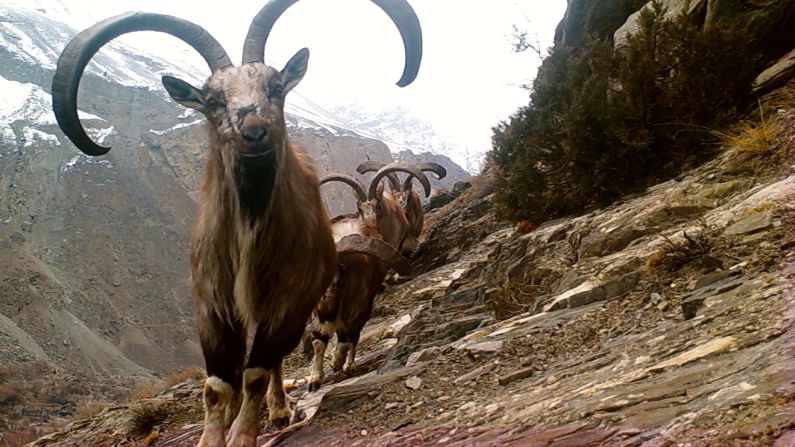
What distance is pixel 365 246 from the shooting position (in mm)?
6258

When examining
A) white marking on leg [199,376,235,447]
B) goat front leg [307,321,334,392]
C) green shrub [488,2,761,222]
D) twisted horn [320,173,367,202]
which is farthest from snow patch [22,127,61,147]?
white marking on leg [199,376,235,447]

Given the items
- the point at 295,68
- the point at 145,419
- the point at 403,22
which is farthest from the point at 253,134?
the point at 145,419

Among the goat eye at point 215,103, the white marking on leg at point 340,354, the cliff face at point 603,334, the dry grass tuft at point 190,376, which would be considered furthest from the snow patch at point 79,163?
the goat eye at point 215,103

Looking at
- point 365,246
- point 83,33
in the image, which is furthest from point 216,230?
point 365,246

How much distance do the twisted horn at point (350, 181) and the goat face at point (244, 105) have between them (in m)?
7.09

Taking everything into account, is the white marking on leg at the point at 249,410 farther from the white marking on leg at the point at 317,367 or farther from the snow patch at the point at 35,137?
the snow patch at the point at 35,137

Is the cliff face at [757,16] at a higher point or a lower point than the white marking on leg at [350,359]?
higher

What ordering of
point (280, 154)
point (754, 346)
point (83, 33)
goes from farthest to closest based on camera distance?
point (83, 33)
point (280, 154)
point (754, 346)

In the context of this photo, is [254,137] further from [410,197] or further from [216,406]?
[410,197]

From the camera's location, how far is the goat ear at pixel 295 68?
441cm

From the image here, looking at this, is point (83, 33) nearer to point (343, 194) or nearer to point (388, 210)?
point (388, 210)

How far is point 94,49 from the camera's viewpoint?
Result: 13.7 ft

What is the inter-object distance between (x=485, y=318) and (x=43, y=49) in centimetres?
6714

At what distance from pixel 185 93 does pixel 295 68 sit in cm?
83
